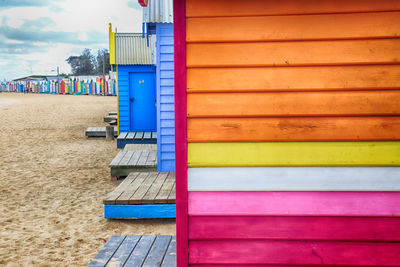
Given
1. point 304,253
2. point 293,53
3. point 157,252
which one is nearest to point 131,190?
point 157,252

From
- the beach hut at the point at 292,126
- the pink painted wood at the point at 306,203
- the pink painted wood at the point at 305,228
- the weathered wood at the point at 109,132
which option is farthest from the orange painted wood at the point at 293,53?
the weathered wood at the point at 109,132

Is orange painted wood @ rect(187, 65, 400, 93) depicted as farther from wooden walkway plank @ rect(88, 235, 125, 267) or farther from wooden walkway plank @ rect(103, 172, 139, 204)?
wooden walkway plank @ rect(103, 172, 139, 204)

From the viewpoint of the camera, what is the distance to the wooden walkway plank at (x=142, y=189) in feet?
19.2

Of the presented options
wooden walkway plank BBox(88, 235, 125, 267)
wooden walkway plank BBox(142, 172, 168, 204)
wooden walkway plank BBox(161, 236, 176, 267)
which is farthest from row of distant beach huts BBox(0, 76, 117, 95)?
wooden walkway plank BBox(161, 236, 176, 267)

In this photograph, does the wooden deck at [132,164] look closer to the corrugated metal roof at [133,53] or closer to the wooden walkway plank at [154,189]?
the wooden walkway plank at [154,189]

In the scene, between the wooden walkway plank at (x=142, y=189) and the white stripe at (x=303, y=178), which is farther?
the wooden walkway plank at (x=142, y=189)

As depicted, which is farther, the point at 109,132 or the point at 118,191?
the point at 109,132

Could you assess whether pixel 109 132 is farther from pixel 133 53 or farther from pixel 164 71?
pixel 164 71

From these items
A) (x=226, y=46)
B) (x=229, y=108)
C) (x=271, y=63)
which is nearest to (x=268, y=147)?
(x=229, y=108)

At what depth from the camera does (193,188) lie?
242cm

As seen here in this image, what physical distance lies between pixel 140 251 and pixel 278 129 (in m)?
2.19

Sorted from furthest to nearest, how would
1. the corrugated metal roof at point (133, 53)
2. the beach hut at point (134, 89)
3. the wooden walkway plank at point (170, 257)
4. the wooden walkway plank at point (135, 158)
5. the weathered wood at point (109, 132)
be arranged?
1. the weathered wood at point (109, 132)
2. the beach hut at point (134, 89)
3. the corrugated metal roof at point (133, 53)
4. the wooden walkway plank at point (135, 158)
5. the wooden walkway plank at point (170, 257)

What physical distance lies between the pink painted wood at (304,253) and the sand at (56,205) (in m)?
2.95

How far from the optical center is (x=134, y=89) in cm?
1386
